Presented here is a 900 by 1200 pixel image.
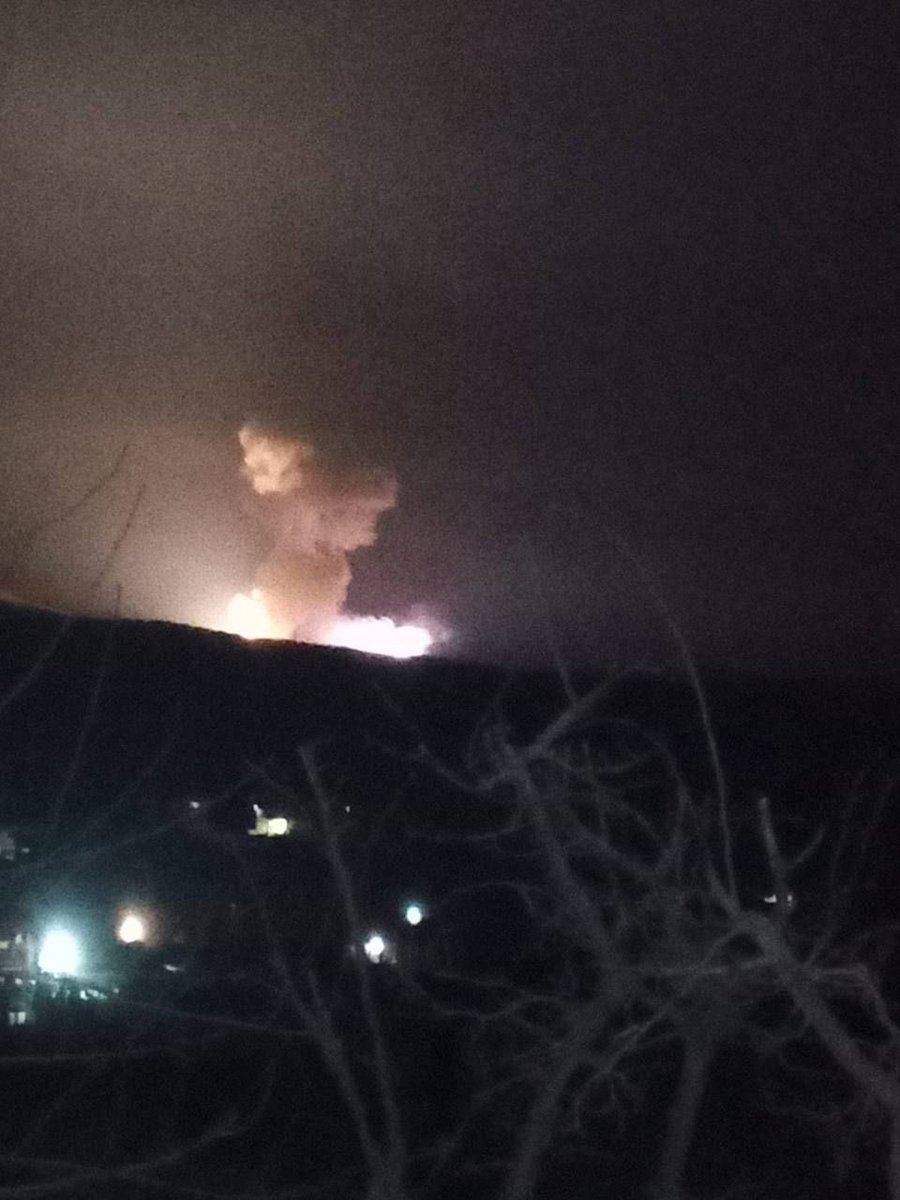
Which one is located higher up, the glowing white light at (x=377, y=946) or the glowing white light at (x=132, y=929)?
the glowing white light at (x=377, y=946)

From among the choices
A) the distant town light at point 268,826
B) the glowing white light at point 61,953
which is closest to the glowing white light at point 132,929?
the glowing white light at point 61,953

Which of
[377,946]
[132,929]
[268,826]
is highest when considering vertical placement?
[268,826]

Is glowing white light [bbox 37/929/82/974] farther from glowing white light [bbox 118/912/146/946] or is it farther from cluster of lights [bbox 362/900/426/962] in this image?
cluster of lights [bbox 362/900/426/962]

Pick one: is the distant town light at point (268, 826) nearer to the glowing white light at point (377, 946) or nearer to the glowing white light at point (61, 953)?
the glowing white light at point (377, 946)

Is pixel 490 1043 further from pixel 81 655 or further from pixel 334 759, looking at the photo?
pixel 81 655

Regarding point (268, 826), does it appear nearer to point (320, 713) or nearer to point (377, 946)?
point (377, 946)

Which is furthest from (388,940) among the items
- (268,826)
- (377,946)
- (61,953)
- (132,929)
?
(61,953)

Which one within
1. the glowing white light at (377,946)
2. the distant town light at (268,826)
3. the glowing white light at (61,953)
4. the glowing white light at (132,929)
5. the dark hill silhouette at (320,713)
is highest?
the dark hill silhouette at (320,713)
